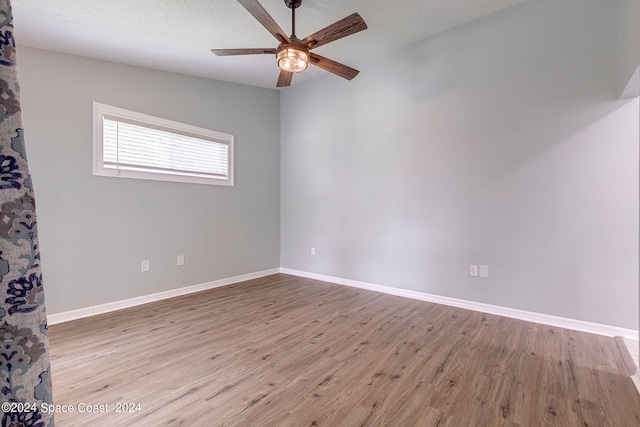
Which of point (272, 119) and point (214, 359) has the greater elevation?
point (272, 119)

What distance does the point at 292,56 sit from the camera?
2336 mm

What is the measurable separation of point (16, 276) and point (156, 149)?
11.4 feet

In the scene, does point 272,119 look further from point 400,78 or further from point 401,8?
point 401,8

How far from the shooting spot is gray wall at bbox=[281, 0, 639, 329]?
254 cm

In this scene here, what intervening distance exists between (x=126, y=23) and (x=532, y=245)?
4324 mm

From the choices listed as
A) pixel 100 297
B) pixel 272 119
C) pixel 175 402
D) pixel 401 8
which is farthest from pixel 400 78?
pixel 100 297

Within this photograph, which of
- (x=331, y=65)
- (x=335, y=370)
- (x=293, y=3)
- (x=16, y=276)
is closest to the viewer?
(x=16, y=276)

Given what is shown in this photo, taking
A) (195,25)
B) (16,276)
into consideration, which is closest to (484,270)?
(16,276)

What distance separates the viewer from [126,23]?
8.36ft

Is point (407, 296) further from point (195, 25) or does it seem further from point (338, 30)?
point (195, 25)

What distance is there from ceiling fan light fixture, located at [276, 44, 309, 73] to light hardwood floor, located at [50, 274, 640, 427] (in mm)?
2311

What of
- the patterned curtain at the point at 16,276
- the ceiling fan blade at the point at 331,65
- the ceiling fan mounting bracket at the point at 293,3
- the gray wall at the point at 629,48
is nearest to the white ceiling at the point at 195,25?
the ceiling fan mounting bracket at the point at 293,3

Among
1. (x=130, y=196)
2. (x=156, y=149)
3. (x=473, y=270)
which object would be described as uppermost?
(x=156, y=149)

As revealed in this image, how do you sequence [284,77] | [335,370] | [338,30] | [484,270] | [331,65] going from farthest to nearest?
[484,270] < [284,77] < [331,65] < [338,30] < [335,370]
